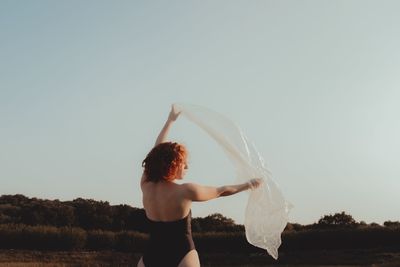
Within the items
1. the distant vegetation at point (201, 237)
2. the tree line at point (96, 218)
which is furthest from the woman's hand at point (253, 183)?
the tree line at point (96, 218)

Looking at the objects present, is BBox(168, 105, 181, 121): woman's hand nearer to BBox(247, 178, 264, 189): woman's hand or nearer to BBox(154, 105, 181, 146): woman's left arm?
BBox(154, 105, 181, 146): woman's left arm

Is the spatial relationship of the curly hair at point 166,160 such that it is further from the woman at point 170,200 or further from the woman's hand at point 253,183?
the woman's hand at point 253,183

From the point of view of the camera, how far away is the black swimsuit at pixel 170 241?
15.1ft

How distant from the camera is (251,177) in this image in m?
5.89

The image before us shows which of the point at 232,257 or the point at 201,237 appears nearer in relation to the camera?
the point at 232,257

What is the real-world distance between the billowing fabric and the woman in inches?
44.4

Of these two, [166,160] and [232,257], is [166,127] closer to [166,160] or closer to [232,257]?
[166,160]

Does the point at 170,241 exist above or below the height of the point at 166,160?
below

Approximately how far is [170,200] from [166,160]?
→ 0.95 ft

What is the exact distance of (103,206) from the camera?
240ft

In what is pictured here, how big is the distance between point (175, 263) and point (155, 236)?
9.9 inches

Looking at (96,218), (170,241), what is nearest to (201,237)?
(96,218)

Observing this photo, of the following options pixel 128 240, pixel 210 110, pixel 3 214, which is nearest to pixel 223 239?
pixel 128 240

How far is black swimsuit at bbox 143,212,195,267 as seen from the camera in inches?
181
